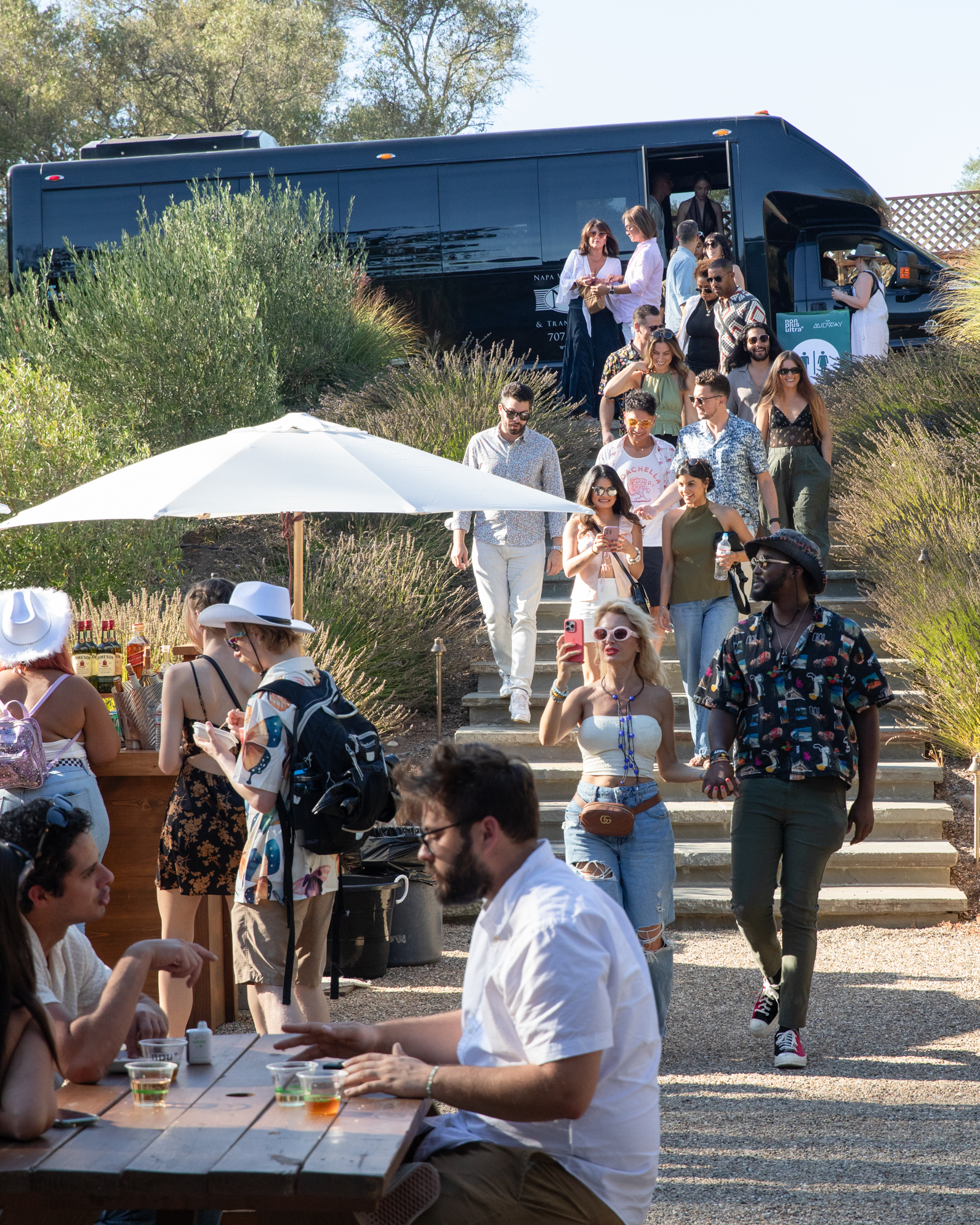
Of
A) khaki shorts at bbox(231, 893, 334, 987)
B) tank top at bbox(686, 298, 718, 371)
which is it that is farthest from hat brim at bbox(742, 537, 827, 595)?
tank top at bbox(686, 298, 718, 371)

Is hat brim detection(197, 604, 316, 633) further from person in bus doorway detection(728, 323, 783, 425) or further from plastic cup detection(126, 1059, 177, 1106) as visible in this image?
person in bus doorway detection(728, 323, 783, 425)

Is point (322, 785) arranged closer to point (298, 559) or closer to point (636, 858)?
point (636, 858)

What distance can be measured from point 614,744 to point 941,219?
53.0 ft

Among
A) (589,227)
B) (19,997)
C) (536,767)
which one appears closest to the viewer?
(19,997)

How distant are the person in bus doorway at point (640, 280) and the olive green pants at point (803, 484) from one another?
2152 millimetres

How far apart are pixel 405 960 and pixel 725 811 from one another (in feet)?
7.27

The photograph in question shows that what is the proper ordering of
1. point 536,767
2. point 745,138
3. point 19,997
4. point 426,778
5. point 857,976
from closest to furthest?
point 19,997 < point 426,778 < point 857,976 < point 536,767 < point 745,138

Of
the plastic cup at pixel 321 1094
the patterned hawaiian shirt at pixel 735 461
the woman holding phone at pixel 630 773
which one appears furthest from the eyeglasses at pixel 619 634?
the patterned hawaiian shirt at pixel 735 461

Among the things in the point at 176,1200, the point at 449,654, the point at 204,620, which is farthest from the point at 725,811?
the point at 176,1200

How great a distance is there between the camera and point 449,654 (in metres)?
9.71

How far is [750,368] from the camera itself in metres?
9.59

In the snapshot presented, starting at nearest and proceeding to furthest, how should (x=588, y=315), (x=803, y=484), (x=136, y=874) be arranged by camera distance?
(x=136, y=874) → (x=803, y=484) → (x=588, y=315)

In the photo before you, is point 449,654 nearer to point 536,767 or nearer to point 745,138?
point 536,767

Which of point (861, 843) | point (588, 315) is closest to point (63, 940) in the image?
point (861, 843)
